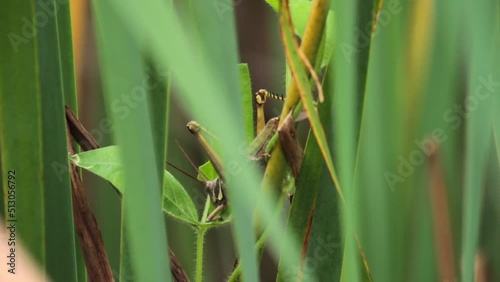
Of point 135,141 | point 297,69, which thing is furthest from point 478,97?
point 135,141

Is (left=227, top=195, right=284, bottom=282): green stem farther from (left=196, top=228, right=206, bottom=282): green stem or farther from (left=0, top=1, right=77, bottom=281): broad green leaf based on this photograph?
(left=0, top=1, right=77, bottom=281): broad green leaf

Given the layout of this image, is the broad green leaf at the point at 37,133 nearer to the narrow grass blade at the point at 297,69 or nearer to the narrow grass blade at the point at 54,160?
the narrow grass blade at the point at 54,160

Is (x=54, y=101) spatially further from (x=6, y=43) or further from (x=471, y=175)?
(x=471, y=175)

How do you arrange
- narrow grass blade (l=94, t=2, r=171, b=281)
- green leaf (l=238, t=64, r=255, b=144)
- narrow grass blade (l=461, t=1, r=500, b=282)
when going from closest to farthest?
narrow grass blade (l=94, t=2, r=171, b=281) < narrow grass blade (l=461, t=1, r=500, b=282) < green leaf (l=238, t=64, r=255, b=144)

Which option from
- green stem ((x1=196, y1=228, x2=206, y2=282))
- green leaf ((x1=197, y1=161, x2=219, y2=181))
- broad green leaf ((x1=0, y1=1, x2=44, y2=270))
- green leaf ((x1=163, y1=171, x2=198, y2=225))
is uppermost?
broad green leaf ((x1=0, y1=1, x2=44, y2=270))

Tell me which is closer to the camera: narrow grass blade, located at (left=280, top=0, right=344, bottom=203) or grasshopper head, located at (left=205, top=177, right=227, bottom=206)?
narrow grass blade, located at (left=280, top=0, right=344, bottom=203)

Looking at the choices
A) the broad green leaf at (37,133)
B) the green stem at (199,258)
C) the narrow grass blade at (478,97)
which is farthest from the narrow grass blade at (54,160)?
the narrow grass blade at (478,97)

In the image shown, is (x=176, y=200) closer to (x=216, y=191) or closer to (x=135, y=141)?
(x=216, y=191)

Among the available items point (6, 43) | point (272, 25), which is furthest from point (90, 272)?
point (272, 25)

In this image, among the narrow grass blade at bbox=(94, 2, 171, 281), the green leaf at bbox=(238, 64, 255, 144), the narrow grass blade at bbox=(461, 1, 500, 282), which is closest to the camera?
the narrow grass blade at bbox=(94, 2, 171, 281)

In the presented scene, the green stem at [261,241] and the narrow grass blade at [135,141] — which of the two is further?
the green stem at [261,241]

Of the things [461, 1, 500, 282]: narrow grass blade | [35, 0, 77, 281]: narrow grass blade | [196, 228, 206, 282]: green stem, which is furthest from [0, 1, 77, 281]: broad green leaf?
[461, 1, 500, 282]: narrow grass blade
